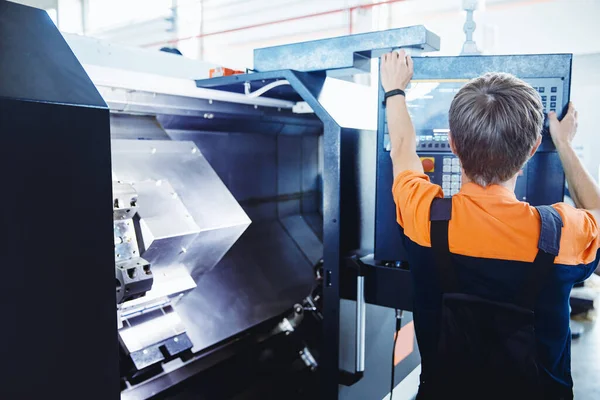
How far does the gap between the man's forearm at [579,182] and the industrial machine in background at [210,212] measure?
8 cm

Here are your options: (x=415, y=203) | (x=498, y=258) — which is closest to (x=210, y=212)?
(x=415, y=203)

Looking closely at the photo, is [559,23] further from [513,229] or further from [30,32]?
[30,32]

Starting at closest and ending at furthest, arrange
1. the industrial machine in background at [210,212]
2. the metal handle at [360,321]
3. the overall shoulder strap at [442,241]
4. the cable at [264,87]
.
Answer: the industrial machine in background at [210,212], the overall shoulder strap at [442,241], the metal handle at [360,321], the cable at [264,87]

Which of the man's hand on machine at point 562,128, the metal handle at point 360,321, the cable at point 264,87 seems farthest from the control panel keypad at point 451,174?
the cable at point 264,87

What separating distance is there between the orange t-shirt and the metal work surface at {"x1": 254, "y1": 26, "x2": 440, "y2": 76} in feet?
1.61

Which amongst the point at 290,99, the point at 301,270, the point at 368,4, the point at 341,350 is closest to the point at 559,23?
the point at 368,4

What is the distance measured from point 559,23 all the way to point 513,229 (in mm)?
2444

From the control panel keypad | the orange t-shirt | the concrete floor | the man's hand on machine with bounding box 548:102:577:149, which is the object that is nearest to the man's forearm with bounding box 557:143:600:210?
the man's hand on machine with bounding box 548:102:577:149

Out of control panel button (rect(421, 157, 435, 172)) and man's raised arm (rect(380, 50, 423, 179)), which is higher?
man's raised arm (rect(380, 50, 423, 179))

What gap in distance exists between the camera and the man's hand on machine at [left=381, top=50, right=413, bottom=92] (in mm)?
1242

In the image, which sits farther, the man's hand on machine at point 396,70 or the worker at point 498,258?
the man's hand on machine at point 396,70

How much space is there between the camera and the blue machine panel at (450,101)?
1267 mm

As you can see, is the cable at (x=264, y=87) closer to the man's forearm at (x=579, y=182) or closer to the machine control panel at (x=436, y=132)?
the machine control panel at (x=436, y=132)

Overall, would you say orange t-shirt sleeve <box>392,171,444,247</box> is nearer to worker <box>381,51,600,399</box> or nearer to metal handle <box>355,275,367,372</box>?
worker <box>381,51,600,399</box>
